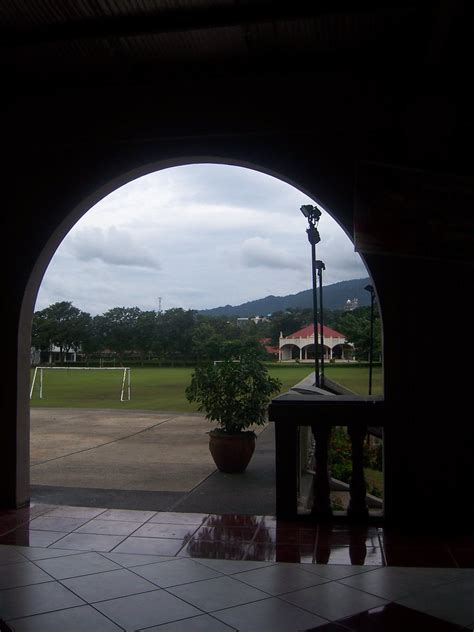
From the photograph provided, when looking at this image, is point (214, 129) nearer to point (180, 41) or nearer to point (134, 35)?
point (180, 41)

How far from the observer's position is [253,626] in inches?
89.9

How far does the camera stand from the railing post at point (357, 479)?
12.0ft

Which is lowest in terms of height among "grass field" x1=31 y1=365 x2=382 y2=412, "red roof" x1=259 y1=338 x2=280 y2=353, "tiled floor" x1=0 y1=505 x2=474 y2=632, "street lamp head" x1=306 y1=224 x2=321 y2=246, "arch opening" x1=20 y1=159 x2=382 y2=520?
"grass field" x1=31 y1=365 x2=382 y2=412

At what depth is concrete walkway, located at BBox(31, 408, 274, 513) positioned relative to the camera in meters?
4.49

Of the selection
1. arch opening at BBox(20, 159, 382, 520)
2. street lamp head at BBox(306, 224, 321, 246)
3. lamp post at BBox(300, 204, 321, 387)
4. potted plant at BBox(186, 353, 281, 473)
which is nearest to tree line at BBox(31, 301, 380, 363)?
lamp post at BBox(300, 204, 321, 387)

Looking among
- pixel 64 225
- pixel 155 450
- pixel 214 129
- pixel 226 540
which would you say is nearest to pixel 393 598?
pixel 226 540

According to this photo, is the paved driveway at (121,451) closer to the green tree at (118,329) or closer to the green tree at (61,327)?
the green tree at (61,327)

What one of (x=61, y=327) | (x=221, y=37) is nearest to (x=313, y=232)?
(x=221, y=37)

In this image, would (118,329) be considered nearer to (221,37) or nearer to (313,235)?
(313,235)

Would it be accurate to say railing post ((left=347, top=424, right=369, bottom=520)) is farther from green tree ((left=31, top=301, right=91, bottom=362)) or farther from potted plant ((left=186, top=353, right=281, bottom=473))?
green tree ((left=31, top=301, right=91, bottom=362))

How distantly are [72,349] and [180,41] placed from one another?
44813mm

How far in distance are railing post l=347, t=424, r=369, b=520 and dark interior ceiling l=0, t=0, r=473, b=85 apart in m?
2.09

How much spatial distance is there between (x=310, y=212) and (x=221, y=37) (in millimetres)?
3188

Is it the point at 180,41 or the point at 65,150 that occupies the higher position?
the point at 180,41
